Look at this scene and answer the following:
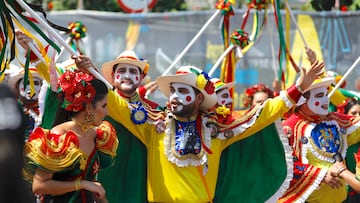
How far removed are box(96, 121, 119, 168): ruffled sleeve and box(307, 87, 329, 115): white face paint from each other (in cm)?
244

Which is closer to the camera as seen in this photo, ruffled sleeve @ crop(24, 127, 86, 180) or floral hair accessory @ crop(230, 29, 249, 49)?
ruffled sleeve @ crop(24, 127, 86, 180)

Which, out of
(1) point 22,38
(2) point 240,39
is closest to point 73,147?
(1) point 22,38

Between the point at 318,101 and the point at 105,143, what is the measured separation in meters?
2.58

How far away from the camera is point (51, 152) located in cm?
349

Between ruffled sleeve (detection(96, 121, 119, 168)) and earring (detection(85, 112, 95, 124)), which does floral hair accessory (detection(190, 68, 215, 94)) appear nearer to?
ruffled sleeve (detection(96, 121, 119, 168))

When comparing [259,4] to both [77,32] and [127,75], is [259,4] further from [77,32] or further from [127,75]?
[127,75]

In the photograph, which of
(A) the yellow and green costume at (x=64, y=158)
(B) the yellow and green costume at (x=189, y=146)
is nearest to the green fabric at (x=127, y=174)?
(B) the yellow and green costume at (x=189, y=146)

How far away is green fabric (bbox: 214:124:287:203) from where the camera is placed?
217 inches

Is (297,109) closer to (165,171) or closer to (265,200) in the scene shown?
(265,200)

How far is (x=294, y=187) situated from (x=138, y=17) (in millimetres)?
4287

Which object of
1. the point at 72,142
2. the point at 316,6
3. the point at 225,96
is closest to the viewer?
the point at 72,142

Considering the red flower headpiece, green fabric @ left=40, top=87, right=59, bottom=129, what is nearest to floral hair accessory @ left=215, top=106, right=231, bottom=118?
green fabric @ left=40, top=87, right=59, bottom=129

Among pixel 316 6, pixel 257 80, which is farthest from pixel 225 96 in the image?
pixel 316 6

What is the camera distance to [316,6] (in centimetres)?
1150
